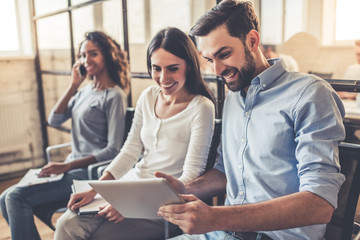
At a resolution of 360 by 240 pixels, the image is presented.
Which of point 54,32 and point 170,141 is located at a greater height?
point 54,32

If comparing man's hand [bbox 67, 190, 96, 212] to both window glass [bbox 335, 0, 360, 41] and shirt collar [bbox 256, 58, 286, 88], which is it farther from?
window glass [bbox 335, 0, 360, 41]

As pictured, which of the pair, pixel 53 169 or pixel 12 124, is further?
pixel 12 124

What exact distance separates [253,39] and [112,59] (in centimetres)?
122

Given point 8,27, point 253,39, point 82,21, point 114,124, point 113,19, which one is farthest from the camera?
point 8,27

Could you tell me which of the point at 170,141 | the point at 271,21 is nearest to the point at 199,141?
the point at 170,141

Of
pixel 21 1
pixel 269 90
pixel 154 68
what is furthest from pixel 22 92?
pixel 269 90

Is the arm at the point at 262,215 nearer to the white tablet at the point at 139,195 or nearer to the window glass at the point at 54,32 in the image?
the white tablet at the point at 139,195

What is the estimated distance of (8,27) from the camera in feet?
12.6

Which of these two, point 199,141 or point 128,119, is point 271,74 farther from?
point 128,119

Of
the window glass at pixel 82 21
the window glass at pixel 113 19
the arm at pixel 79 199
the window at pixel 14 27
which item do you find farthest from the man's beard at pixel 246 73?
the window at pixel 14 27

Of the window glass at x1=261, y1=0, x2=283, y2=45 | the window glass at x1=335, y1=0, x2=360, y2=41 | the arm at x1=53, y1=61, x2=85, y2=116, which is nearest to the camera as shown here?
the window glass at x1=335, y1=0, x2=360, y2=41

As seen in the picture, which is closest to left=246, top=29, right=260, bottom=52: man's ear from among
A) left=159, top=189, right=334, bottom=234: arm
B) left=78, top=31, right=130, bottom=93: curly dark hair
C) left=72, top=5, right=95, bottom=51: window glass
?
left=159, top=189, right=334, bottom=234: arm

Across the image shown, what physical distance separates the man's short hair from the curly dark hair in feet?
3.58

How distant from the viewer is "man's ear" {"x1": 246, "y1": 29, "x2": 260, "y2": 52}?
1.17 meters
